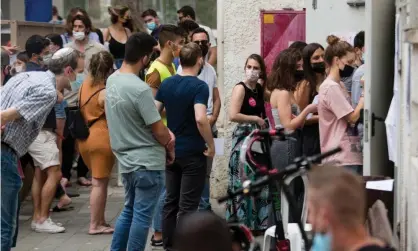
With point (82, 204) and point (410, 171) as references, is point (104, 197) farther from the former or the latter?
point (410, 171)

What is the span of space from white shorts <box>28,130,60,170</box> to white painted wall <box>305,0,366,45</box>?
3.10 meters

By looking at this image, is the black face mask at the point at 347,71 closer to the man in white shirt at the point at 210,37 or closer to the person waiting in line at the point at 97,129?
the person waiting in line at the point at 97,129

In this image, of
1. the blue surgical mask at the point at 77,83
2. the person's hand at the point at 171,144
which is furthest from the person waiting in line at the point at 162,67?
the blue surgical mask at the point at 77,83

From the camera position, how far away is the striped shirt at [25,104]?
7.54m

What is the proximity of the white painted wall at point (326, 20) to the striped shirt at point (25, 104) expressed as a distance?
13.6ft

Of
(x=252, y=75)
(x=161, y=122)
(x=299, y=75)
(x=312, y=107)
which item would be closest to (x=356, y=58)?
(x=299, y=75)

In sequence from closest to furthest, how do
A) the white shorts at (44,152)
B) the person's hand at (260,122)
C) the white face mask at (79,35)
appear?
1. the person's hand at (260,122)
2. the white shorts at (44,152)
3. the white face mask at (79,35)

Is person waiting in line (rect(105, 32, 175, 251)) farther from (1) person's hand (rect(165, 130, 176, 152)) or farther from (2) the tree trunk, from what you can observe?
(2) the tree trunk

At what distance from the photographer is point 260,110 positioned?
974 cm

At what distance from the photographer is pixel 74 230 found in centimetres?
1016

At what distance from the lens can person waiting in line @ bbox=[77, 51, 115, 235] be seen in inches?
378

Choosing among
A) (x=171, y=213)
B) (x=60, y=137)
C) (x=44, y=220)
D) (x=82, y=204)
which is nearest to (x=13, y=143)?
(x=171, y=213)

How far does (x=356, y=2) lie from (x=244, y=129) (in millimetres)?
2140

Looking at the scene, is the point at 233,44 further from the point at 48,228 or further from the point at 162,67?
the point at 48,228
